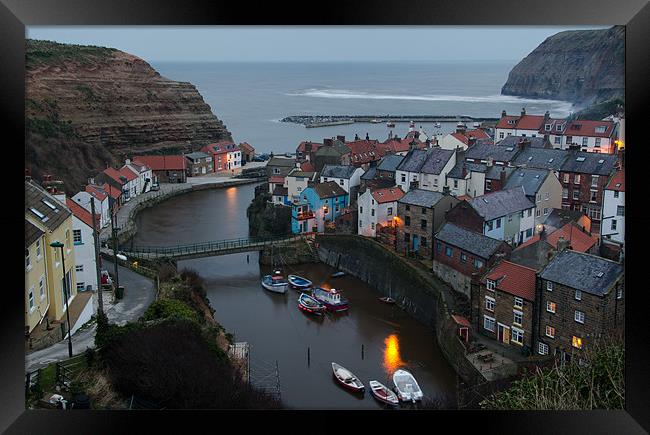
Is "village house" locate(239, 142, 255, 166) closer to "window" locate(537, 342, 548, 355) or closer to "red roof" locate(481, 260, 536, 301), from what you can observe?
"red roof" locate(481, 260, 536, 301)

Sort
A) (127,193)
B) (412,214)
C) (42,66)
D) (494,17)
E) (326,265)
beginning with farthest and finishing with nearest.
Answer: (42,66) → (127,193) → (326,265) → (412,214) → (494,17)

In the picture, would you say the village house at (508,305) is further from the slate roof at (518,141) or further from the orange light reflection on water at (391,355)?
the slate roof at (518,141)

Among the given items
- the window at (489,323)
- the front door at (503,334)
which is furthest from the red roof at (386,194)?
the front door at (503,334)

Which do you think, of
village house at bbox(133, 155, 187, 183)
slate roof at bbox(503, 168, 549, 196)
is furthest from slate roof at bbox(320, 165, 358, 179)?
village house at bbox(133, 155, 187, 183)

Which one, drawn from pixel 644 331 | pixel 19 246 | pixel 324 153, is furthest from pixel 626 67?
pixel 324 153

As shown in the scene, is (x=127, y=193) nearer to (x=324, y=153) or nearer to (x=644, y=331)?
(x=324, y=153)

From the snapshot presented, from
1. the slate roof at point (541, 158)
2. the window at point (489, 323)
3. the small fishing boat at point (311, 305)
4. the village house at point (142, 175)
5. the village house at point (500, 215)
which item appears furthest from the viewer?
the village house at point (142, 175)

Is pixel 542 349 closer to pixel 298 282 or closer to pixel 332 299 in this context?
pixel 332 299
